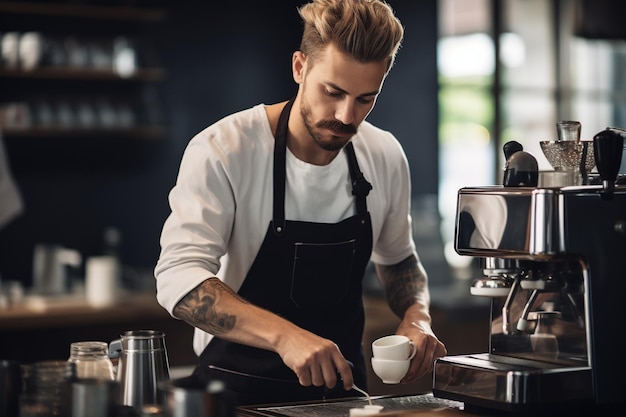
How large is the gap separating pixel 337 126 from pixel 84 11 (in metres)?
3.43

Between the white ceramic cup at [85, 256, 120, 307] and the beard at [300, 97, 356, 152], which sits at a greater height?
the beard at [300, 97, 356, 152]

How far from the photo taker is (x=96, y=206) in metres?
5.60

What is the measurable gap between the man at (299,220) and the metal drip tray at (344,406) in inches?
3.9

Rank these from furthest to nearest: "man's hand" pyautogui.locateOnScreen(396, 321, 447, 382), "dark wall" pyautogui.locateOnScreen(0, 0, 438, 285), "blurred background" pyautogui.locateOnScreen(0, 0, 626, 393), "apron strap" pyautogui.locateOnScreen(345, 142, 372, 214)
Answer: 1. "dark wall" pyautogui.locateOnScreen(0, 0, 438, 285)
2. "blurred background" pyautogui.locateOnScreen(0, 0, 626, 393)
3. "apron strap" pyautogui.locateOnScreen(345, 142, 372, 214)
4. "man's hand" pyautogui.locateOnScreen(396, 321, 447, 382)

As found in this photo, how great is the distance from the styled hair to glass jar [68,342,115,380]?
944 mm

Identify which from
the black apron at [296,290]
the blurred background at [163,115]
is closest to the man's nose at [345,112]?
the black apron at [296,290]

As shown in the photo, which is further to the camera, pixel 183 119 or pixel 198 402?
pixel 183 119

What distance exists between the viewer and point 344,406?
2057mm

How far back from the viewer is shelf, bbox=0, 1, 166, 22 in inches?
207

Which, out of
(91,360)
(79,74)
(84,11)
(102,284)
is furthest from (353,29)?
(84,11)

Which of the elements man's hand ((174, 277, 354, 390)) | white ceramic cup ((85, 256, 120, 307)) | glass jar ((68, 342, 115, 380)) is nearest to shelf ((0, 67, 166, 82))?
white ceramic cup ((85, 256, 120, 307))

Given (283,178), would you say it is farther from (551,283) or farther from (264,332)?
(551,283)

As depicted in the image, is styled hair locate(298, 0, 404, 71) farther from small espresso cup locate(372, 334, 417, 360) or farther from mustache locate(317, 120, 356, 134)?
small espresso cup locate(372, 334, 417, 360)

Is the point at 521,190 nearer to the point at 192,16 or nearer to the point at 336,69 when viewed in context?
the point at 336,69
